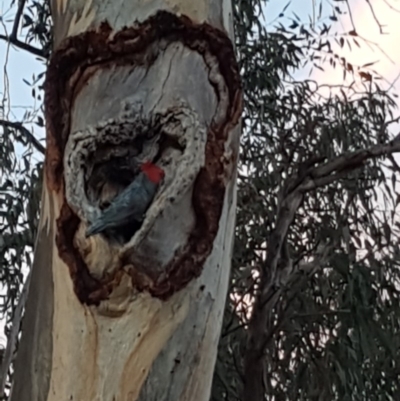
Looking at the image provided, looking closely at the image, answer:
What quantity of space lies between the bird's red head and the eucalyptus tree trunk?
0.05 feet

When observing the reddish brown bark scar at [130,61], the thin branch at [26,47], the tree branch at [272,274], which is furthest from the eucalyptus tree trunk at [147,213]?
the thin branch at [26,47]

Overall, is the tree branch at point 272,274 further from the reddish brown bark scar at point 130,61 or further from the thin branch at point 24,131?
the reddish brown bark scar at point 130,61

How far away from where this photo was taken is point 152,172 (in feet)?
3.36

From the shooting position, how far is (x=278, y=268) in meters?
2.51

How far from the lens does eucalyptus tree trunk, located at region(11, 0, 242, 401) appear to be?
1043mm

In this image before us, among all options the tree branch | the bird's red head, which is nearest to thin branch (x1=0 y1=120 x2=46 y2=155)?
the tree branch

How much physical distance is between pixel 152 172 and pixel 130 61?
0.63ft

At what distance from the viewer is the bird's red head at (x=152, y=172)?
1021 millimetres

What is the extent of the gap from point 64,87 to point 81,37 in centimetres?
7

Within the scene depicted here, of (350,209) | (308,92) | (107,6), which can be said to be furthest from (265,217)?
(107,6)

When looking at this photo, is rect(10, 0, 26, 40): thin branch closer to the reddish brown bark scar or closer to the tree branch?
the tree branch

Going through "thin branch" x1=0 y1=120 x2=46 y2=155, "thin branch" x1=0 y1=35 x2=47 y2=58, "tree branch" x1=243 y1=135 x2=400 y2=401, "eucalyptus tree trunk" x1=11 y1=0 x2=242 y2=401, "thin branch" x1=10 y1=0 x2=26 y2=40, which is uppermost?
"thin branch" x1=10 y1=0 x2=26 y2=40

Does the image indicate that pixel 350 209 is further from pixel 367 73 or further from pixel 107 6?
pixel 107 6

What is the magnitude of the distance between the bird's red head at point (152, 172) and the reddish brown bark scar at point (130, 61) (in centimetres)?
8
